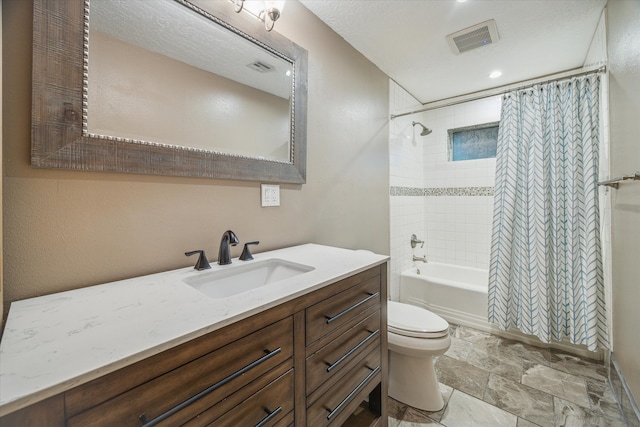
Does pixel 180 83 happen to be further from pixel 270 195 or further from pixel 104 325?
pixel 104 325

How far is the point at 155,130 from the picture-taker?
3.32 ft

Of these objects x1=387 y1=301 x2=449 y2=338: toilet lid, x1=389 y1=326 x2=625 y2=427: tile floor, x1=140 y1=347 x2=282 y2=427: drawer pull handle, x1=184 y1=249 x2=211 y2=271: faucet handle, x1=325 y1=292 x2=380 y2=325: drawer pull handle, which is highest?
x1=184 y1=249 x2=211 y2=271: faucet handle

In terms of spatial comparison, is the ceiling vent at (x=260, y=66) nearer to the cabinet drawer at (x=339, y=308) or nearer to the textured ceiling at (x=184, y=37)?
the textured ceiling at (x=184, y=37)

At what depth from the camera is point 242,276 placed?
1.17 metres

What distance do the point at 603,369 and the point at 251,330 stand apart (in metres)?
2.58

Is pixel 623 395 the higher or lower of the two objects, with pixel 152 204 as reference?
lower

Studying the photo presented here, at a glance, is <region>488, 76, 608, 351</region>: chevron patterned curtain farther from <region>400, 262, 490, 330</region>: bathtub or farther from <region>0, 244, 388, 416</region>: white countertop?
<region>0, 244, 388, 416</region>: white countertop

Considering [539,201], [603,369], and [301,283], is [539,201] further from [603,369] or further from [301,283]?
[301,283]

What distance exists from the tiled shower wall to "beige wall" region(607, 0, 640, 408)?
1.27 m

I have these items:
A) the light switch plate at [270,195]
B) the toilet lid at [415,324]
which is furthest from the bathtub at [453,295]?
the light switch plate at [270,195]

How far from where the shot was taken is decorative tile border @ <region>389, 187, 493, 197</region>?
2768 millimetres

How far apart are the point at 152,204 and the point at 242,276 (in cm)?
46

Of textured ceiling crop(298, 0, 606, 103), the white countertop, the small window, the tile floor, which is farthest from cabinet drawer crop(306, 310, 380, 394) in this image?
the small window

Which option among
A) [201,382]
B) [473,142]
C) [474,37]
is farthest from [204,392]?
[473,142]
